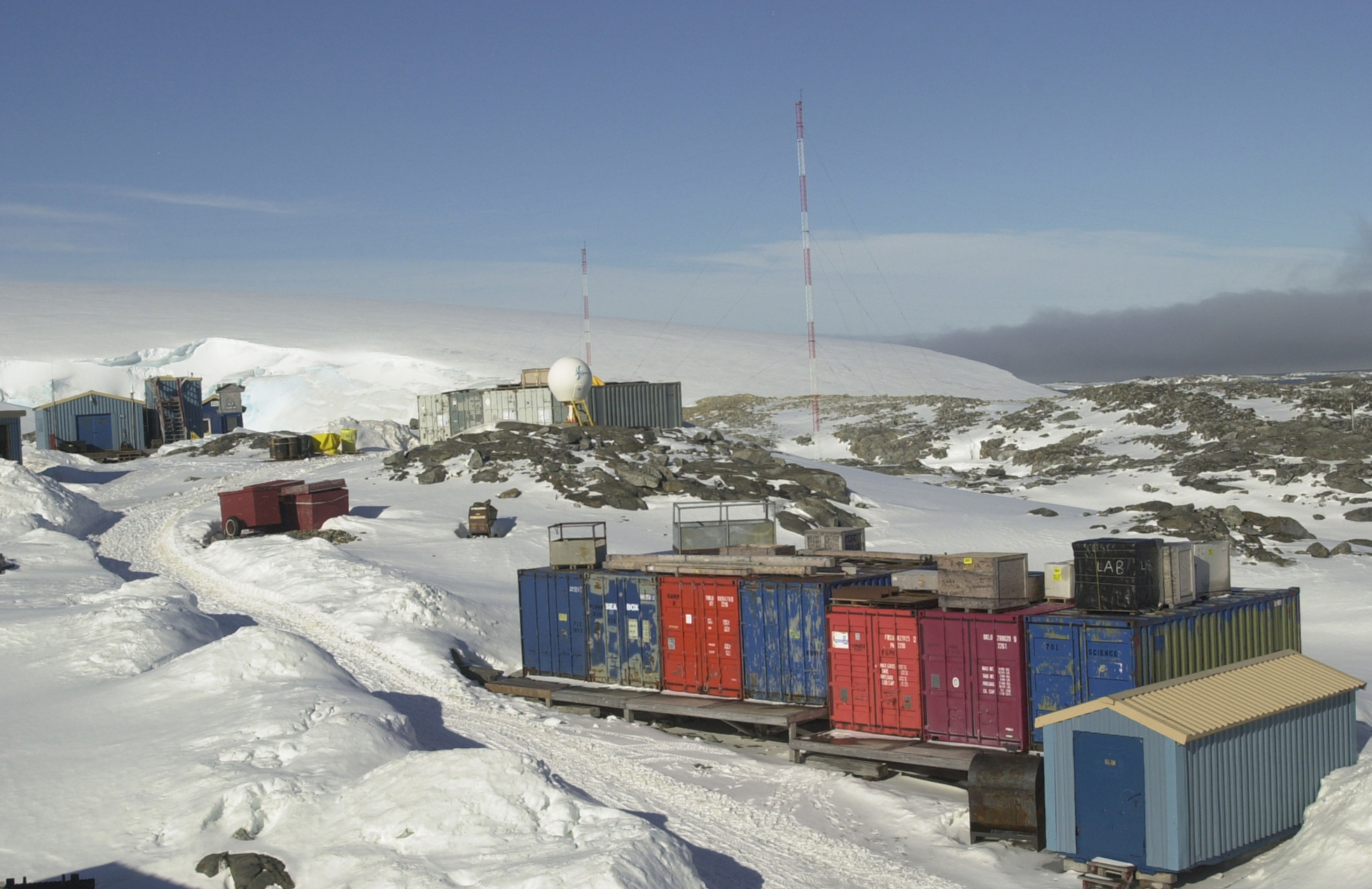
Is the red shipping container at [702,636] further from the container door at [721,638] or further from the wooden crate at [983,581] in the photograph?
the wooden crate at [983,581]

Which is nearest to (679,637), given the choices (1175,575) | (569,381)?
(1175,575)

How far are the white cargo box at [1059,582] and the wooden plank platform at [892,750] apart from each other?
276cm

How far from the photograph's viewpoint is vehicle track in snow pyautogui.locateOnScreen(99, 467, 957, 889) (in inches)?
521

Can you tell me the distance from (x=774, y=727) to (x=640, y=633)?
3165mm

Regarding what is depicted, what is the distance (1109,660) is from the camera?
590 inches

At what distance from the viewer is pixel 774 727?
19031 mm

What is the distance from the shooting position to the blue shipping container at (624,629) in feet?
67.4

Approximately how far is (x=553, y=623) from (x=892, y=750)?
7.90 m

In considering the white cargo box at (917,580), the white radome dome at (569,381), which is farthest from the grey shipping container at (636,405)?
the white cargo box at (917,580)

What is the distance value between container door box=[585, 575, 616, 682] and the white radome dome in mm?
27859

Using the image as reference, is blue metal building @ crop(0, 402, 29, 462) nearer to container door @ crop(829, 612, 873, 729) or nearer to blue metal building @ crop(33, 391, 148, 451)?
blue metal building @ crop(33, 391, 148, 451)

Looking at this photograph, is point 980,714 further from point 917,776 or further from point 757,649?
point 757,649

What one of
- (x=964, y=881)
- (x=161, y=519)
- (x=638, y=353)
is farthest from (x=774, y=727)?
(x=638, y=353)

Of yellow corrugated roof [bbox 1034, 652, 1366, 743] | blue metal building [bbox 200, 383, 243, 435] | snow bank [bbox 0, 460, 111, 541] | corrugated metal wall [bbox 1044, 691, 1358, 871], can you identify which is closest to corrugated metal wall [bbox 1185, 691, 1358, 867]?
corrugated metal wall [bbox 1044, 691, 1358, 871]
